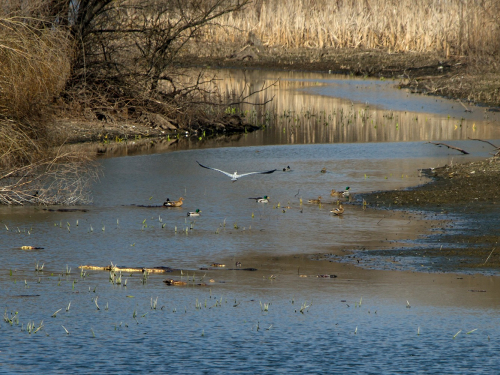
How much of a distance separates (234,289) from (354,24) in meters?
39.4

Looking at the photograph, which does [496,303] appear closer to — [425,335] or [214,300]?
[425,335]

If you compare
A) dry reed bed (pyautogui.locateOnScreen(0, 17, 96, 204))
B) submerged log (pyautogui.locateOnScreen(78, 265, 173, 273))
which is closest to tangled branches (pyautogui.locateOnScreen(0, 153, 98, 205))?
dry reed bed (pyautogui.locateOnScreen(0, 17, 96, 204))

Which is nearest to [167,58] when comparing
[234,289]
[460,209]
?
[460,209]

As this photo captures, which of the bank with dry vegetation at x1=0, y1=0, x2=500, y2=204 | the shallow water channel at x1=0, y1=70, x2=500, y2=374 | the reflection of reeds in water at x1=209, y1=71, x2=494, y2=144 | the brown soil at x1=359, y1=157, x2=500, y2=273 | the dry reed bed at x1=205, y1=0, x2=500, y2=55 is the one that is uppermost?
the dry reed bed at x1=205, y1=0, x2=500, y2=55

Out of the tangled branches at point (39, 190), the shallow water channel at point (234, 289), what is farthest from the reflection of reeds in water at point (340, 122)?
the tangled branches at point (39, 190)

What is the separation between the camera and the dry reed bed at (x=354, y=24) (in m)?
41.8

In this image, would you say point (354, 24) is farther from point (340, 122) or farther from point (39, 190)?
point (39, 190)

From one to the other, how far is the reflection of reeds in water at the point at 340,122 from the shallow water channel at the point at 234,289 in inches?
216

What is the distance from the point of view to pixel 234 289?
757cm

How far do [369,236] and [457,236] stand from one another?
3.50 ft

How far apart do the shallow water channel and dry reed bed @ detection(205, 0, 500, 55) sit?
28344 millimetres

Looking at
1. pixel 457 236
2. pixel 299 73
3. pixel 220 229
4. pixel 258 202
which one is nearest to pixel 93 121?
pixel 258 202

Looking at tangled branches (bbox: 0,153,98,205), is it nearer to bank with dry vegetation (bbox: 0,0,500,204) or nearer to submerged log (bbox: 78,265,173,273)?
bank with dry vegetation (bbox: 0,0,500,204)

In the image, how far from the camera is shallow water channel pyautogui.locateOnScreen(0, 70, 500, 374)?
5926 millimetres
